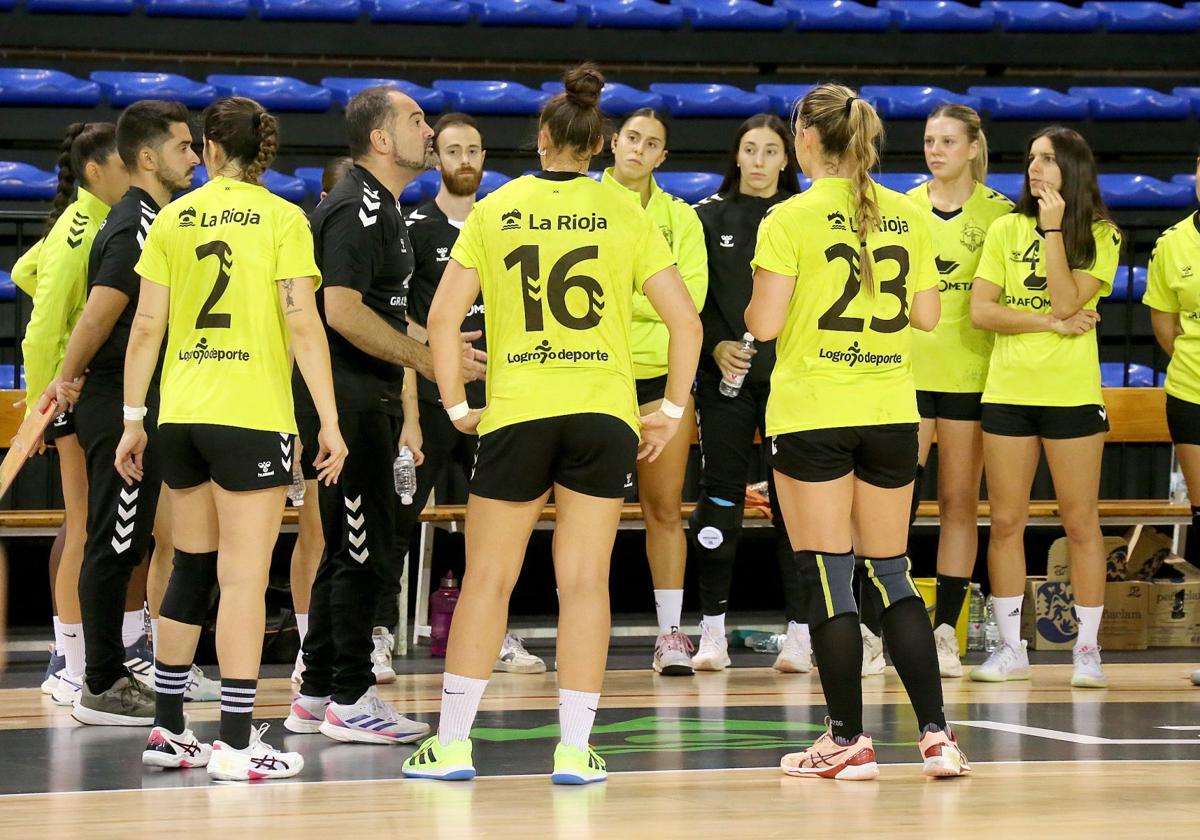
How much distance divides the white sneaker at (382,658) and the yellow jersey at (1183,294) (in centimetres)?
318

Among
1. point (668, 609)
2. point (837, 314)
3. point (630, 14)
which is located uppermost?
point (630, 14)

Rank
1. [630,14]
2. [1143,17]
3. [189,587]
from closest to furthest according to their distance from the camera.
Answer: [189,587] < [630,14] < [1143,17]

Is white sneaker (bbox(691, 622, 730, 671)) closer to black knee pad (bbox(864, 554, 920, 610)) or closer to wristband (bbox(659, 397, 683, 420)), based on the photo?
black knee pad (bbox(864, 554, 920, 610))

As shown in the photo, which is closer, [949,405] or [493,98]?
[949,405]

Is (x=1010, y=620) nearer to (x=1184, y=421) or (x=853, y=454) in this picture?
(x=1184, y=421)

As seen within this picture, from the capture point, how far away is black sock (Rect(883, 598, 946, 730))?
3.94 meters

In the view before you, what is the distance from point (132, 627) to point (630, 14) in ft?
22.5

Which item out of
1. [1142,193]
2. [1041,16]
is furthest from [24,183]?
[1041,16]

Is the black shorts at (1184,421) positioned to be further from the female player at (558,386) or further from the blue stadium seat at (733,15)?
the blue stadium seat at (733,15)

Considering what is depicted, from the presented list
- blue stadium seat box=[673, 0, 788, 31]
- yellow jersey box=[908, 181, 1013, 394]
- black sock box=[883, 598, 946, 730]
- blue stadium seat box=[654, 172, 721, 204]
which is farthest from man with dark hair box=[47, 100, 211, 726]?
blue stadium seat box=[673, 0, 788, 31]

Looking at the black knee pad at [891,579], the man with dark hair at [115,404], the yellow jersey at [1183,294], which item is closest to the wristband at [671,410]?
the black knee pad at [891,579]

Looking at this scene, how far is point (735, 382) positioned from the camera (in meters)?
6.01

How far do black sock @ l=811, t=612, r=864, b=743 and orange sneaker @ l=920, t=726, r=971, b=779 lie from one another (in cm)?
18

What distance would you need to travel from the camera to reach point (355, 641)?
14.8 feet
